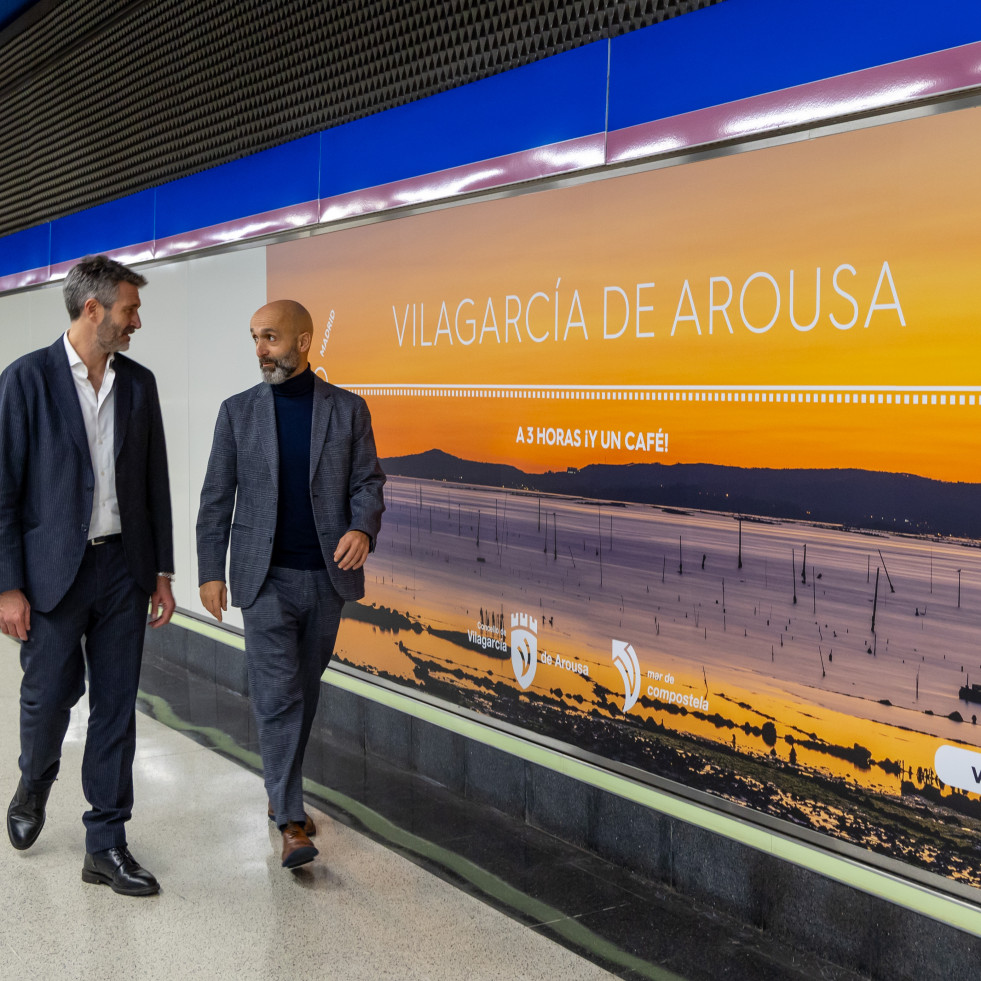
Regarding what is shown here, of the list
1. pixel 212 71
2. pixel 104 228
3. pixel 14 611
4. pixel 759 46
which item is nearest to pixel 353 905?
pixel 14 611

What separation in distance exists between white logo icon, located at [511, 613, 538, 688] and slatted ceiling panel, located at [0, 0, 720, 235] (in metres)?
1.93

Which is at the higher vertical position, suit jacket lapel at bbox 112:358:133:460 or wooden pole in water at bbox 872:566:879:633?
suit jacket lapel at bbox 112:358:133:460

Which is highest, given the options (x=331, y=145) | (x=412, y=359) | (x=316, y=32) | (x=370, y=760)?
(x=316, y=32)

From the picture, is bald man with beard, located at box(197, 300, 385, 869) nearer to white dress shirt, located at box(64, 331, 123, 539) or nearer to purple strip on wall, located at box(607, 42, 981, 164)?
white dress shirt, located at box(64, 331, 123, 539)

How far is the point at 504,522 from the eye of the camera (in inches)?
149

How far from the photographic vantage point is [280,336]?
3.33 m

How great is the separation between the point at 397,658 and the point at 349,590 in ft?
3.38

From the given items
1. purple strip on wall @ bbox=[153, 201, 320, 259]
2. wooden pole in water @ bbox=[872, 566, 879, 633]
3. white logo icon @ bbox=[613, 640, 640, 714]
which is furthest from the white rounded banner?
purple strip on wall @ bbox=[153, 201, 320, 259]

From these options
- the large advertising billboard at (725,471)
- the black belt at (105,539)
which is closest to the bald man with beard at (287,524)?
the black belt at (105,539)

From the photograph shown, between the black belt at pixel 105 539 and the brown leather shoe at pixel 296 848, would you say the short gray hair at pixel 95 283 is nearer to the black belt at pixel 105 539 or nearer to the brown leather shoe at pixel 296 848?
the black belt at pixel 105 539

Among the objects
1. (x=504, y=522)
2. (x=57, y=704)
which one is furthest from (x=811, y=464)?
(x=57, y=704)

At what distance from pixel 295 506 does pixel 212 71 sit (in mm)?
3054

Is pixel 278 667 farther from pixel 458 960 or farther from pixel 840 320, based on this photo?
pixel 840 320

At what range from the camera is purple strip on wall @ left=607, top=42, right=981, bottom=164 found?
2.42m
